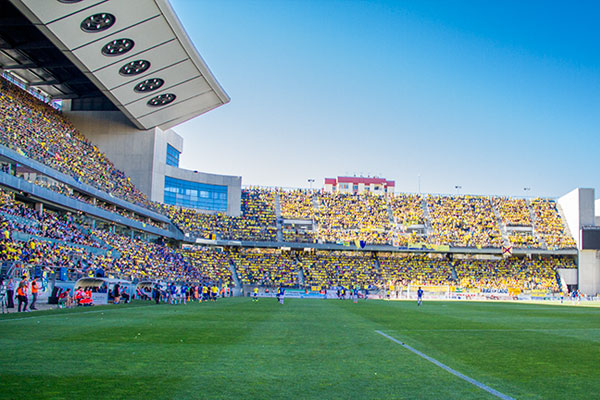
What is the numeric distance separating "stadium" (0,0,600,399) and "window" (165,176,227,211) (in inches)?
10.9

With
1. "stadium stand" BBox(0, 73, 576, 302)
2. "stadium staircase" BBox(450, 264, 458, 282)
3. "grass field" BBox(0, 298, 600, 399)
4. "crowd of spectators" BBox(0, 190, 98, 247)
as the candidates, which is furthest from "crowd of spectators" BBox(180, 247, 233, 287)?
"grass field" BBox(0, 298, 600, 399)

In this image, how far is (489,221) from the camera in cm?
8206

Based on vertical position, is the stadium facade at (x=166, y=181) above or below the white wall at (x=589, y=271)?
above

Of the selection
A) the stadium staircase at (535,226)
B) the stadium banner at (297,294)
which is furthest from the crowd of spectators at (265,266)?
the stadium staircase at (535,226)

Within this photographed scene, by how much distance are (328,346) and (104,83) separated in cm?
4267

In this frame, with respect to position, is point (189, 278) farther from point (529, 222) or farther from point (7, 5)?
point (529, 222)

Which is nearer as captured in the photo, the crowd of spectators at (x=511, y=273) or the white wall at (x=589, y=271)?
the crowd of spectators at (x=511, y=273)

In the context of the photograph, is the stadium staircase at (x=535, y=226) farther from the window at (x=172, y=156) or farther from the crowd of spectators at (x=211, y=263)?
the window at (x=172, y=156)

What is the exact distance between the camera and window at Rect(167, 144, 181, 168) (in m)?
71.1

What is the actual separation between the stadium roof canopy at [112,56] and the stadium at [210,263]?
0.63 ft

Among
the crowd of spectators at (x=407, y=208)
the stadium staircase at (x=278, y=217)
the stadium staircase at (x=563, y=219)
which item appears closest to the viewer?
the stadium staircase at (x=278, y=217)

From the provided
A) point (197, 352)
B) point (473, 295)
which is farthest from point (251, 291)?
point (197, 352)

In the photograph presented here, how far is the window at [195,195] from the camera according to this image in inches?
2739

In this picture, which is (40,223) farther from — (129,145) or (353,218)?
(353,218)
